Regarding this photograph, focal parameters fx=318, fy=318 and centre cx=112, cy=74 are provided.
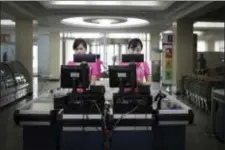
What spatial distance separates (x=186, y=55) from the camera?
12.2 metres

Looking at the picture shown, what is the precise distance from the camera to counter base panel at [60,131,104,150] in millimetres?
3418

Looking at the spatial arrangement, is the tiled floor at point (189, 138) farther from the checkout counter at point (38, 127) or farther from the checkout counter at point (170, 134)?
the checkout counter at point (38, 127)

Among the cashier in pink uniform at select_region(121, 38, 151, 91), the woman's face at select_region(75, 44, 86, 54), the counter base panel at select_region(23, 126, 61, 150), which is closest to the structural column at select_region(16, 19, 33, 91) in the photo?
the woman's face at select_region(75, 44, 86, 54)

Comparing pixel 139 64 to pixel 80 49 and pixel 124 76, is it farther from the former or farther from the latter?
pixel 124 76

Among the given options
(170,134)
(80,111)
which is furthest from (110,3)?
(80,111)

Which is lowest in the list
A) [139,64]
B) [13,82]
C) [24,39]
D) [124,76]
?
[13,82]

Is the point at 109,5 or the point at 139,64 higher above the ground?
the point at 109,5

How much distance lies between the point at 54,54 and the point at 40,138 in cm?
1633

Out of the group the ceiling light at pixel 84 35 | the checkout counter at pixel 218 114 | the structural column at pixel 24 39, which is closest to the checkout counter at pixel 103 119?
the checkout counter at pixel 218 114

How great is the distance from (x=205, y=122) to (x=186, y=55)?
5516 mm

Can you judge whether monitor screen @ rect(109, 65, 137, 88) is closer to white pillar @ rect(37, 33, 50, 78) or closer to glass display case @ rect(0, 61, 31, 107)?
glass display case @ rect(0, 61, 31, 107)

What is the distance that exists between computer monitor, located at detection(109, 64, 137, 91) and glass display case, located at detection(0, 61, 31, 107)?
20.3 ft

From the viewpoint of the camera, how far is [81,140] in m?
3.44

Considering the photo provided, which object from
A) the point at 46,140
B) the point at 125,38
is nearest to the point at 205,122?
the point at 46,140
